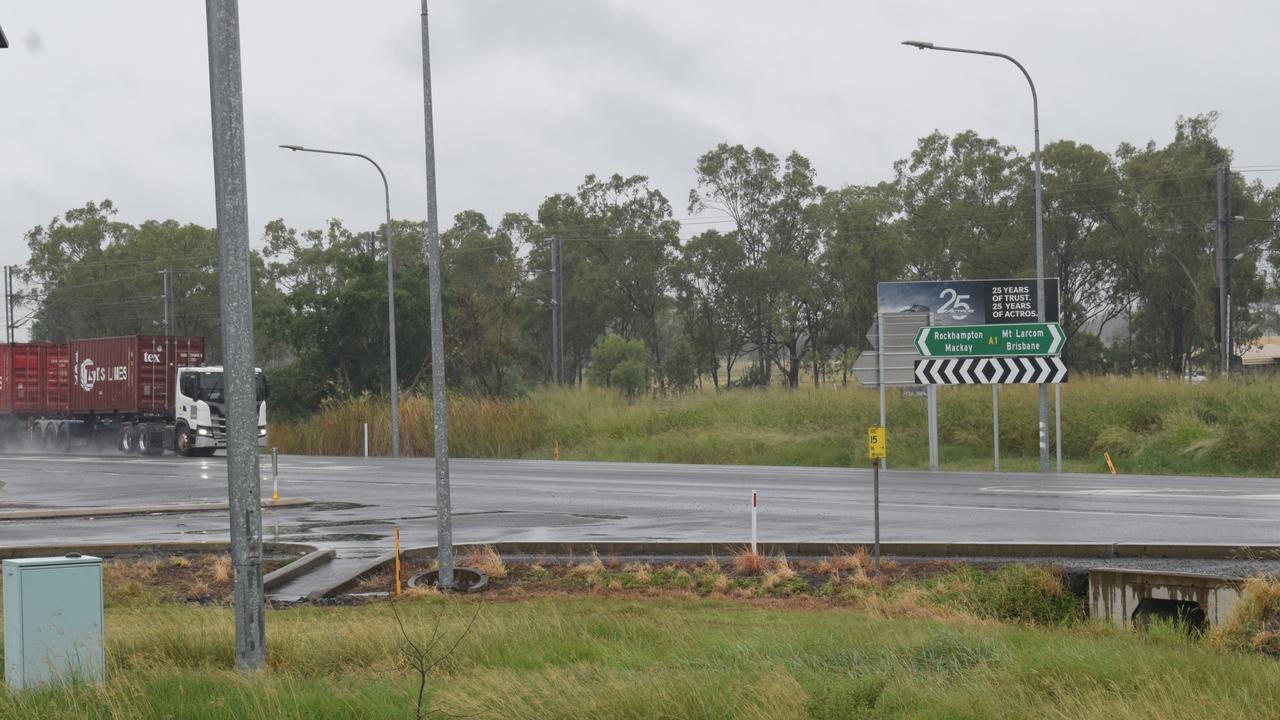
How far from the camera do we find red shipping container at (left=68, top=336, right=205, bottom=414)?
4762 centimetres

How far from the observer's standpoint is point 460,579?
13.6 meters

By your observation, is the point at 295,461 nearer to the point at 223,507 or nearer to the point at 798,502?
the point at 223,507

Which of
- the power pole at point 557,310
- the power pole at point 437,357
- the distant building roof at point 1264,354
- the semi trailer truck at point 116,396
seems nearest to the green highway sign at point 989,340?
the power pole at point 437,357

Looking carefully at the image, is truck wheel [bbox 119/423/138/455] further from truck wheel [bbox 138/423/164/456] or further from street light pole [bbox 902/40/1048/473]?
street light pole [bbox 902/40/1048/473]

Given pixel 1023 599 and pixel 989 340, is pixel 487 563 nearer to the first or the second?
pixel 1023 599

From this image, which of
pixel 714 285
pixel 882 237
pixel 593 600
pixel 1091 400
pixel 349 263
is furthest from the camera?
pixel 714 285

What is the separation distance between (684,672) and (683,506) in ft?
48.2

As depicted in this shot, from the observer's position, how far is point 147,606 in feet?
39.2

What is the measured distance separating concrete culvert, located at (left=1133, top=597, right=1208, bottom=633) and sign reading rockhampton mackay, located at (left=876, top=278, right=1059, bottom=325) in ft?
78.8

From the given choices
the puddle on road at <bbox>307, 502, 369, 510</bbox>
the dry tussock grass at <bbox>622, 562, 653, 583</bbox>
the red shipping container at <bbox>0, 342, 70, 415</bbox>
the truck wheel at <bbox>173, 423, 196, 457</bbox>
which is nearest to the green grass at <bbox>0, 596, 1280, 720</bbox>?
the dry tussock grass at <bbox>622, 562, 653, 583</bbox>

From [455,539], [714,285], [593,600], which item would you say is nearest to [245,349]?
[593,600]

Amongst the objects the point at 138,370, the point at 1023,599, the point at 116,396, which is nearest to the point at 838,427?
the point at 138,370

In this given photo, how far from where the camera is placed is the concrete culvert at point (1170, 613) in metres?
9.61

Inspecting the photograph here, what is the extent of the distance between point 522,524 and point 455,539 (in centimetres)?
207
